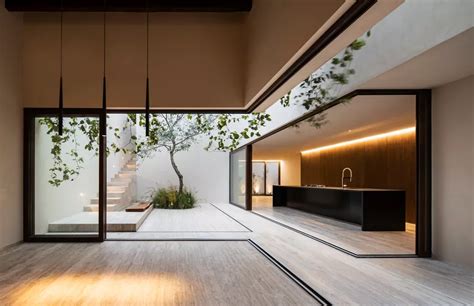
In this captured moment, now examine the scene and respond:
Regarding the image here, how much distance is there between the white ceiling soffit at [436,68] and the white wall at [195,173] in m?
12.0

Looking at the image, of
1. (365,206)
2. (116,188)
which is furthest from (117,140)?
(365,206)

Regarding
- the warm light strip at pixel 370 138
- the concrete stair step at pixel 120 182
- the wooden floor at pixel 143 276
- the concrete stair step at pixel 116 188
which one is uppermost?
the warm light strip at pixel 370 138

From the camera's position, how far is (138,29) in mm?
6945

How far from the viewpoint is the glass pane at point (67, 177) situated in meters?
7.09

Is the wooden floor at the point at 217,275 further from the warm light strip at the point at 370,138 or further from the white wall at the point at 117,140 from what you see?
the warm light strip at the point at 370,138

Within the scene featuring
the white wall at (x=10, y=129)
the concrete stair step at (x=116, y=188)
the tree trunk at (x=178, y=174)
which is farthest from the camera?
the tree trunk at (x=178, y=174)

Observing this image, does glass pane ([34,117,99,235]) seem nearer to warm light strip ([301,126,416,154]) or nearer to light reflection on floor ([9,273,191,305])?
light reflection on floor ([9,273,191,305])

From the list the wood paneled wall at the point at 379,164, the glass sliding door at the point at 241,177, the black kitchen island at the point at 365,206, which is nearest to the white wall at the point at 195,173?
the glass sliding door at the point at 241,177

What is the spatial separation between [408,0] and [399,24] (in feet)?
1.00

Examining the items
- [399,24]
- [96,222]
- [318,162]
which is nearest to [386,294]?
→ [399,24]

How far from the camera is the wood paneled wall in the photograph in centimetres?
987

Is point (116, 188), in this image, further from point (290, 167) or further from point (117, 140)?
point (290, 167)

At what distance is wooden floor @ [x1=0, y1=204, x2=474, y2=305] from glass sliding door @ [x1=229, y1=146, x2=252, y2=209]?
723 centimetres

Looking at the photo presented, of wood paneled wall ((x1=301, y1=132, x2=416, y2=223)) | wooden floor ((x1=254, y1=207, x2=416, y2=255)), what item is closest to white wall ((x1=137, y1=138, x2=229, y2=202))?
wood paneled wall ((x1=301, y1=132, x2=416, y2=223))
